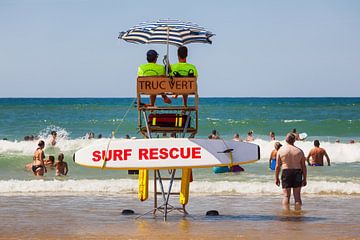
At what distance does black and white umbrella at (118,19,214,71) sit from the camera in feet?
35.8

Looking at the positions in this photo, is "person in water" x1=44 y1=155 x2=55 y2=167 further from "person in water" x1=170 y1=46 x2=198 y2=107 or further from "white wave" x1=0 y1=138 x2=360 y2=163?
"person in water" x1=170 y1=46 x2=198 y2=107

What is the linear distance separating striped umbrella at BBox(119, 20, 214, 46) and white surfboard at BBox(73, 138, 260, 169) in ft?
4.80

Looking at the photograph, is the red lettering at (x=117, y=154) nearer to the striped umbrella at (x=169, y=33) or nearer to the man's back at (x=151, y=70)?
the man's back at (x=151, y=70)

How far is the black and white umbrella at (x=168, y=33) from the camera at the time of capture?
10.9m

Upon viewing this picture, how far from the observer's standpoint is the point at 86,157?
10.5 m

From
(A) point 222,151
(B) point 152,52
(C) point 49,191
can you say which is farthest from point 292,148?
(C) point 49,191

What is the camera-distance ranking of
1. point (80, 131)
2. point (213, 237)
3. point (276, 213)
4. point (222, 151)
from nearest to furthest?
point (213, 237)
point (222, 151)
point (276, 213)
point (80, 131)

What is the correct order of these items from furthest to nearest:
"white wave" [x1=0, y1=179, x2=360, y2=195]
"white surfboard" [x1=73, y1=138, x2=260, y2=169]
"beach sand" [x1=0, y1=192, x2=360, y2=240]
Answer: "white wave" [x1=0, y1=179, x2=360, y2=195]
"white surfboard" [x1=73, y1=138, x2=260, y2=169]
"beach sand" [x1=0, y1=192, x2=360, y2=240]

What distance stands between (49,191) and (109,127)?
36289 millimetres

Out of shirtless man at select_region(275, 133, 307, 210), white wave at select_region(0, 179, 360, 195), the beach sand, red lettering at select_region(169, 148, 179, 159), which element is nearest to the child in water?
white wave at select_region(0, 179, 360, 195)

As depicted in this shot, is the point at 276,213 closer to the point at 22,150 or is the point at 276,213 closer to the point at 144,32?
the point at 144,32

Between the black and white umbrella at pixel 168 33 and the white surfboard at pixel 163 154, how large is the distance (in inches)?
53.5

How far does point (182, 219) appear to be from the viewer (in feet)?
37.1

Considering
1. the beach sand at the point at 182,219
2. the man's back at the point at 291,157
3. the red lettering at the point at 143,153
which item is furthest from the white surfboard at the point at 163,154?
the man's back at the point at 291,157
